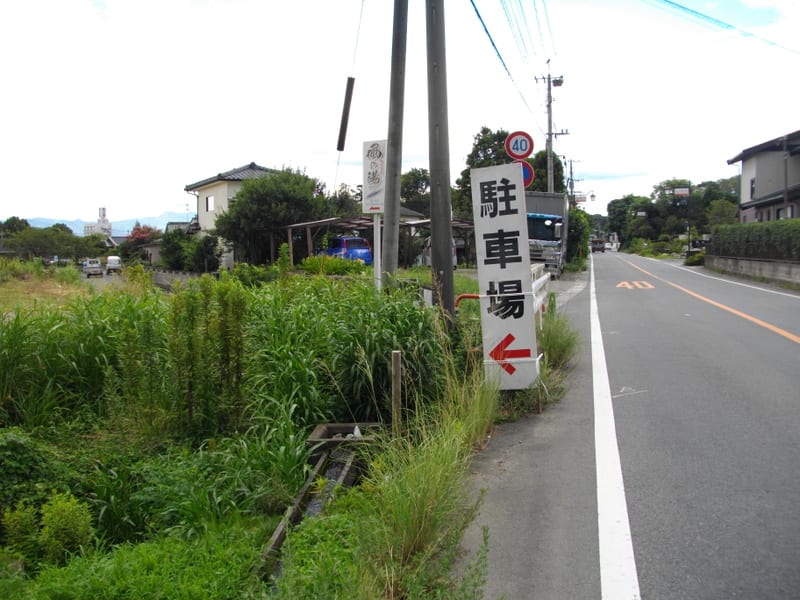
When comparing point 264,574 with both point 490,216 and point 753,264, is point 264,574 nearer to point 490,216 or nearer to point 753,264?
point 490,216

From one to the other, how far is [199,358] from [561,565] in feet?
11.8

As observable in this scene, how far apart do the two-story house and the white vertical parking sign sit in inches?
1612

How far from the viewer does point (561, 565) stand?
12.5ft

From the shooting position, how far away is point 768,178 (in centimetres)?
4872

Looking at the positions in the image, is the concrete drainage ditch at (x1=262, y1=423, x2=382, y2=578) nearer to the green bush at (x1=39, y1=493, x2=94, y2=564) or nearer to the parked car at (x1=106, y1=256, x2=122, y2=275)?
the green bush at (x1=39, y1=493, x2=94, y2=564)

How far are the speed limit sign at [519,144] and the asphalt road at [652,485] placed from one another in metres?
3.22

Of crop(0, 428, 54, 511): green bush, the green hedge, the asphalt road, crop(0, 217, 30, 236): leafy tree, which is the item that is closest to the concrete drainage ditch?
the asphalt road

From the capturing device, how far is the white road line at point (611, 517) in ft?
11.7

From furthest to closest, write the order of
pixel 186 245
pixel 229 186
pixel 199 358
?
1. pixel 229 186
2. pixel 186 245
3. pixel 199 358

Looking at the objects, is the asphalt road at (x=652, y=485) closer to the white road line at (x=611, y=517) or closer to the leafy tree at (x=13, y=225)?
the white road line at (x=611, y=517)

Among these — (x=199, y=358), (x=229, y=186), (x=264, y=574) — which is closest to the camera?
(x=264, y=574)

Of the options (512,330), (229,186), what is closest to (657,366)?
(512,330)

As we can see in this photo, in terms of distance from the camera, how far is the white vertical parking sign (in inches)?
274

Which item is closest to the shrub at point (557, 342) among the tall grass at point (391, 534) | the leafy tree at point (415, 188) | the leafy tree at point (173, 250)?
the tall grass at point (391, 534)
